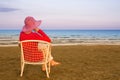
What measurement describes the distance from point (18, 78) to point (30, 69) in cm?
139

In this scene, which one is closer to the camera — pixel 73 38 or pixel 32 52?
pixel 32 52

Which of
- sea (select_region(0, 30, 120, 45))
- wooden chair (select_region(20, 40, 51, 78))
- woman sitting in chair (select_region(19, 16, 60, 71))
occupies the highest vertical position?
woman sitting in chair (select_region(19, 16, 60, 71))

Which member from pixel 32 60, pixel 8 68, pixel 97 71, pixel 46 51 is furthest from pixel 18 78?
pixel 97 71

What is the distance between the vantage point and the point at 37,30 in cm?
620

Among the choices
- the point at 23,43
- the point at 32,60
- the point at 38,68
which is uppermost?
the point at 23,43

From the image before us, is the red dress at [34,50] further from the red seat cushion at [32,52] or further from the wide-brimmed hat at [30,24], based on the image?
the wide-brimmed hat at [30,24]

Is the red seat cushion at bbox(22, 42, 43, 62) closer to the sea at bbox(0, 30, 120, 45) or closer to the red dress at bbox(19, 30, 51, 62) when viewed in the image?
the red dress at bbox(19, 30, 51, 62)

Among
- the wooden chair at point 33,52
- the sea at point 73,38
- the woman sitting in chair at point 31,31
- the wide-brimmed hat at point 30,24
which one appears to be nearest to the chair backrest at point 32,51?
the wooden chair at point 33,52

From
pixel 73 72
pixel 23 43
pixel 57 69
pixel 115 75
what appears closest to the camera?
pixel 23 43

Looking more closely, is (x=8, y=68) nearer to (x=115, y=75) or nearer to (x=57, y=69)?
(x=57, y=69)

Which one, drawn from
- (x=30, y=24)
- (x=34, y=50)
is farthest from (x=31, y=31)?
(x=34, y=50)

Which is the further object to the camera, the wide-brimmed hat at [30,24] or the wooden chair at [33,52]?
the wide-brimmed hat at [30,24]

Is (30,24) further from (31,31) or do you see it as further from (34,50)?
(34,50)

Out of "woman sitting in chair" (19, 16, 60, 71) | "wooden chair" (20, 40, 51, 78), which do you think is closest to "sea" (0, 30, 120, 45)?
"woman sitting in chair" (19, 16, 60, 71)
